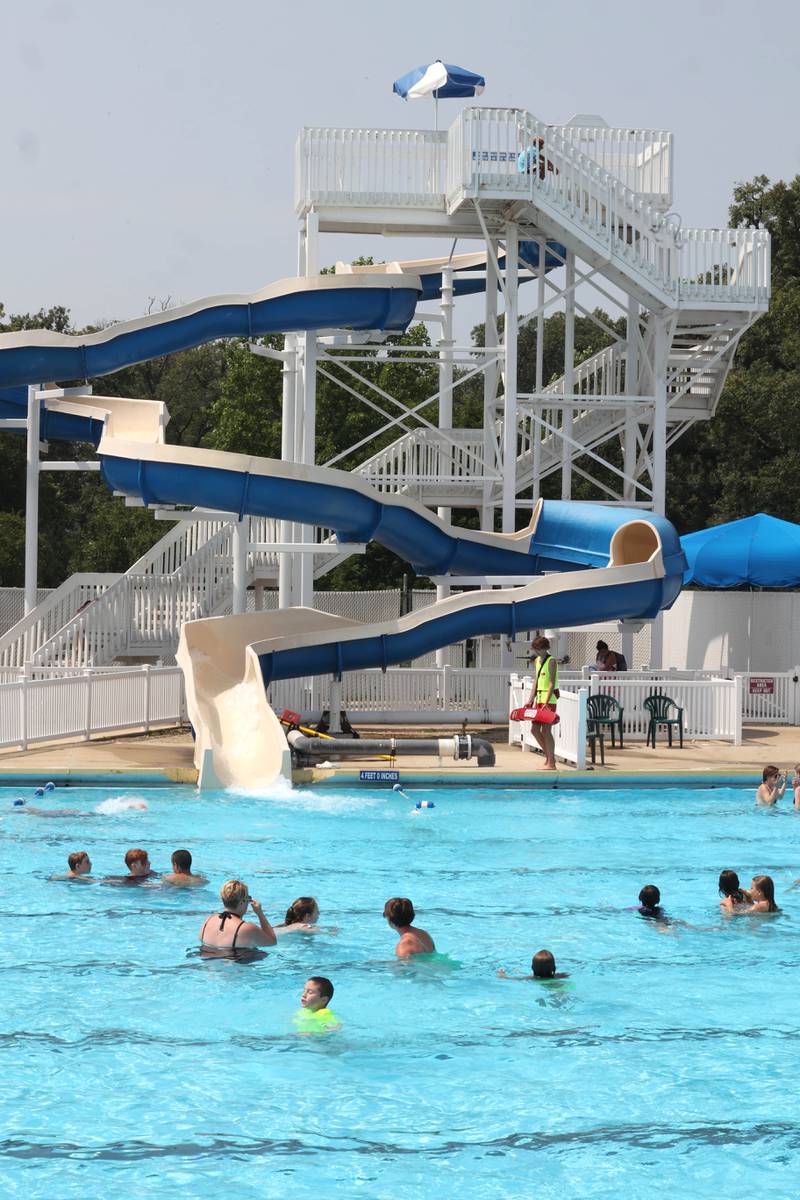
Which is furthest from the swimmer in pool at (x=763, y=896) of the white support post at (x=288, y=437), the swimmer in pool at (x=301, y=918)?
the white support post at (x=288, y=437)

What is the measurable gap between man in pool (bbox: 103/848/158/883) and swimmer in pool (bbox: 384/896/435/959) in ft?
9.55

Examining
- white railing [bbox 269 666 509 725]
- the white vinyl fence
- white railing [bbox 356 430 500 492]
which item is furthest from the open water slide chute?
white railing [bbox 356 430 500 492]

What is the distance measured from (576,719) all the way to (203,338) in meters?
8.31

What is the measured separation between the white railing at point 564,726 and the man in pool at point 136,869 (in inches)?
277

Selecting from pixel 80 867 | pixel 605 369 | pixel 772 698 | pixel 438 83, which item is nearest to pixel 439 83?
pixel 438 83

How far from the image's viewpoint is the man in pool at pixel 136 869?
44.9 feet

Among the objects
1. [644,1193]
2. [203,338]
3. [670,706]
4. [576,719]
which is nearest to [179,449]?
[203,338]

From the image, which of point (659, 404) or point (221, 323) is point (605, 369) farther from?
point (221, 323)

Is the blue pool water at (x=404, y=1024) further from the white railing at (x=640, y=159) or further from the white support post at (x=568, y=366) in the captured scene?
the white railing at (x=640, y=159)

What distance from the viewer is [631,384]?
27703 mm

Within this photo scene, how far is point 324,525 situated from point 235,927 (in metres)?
11.0

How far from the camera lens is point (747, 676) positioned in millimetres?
24656

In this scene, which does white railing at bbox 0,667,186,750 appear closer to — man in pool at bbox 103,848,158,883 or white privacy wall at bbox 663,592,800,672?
man in pool at bbox 103,848,158,883

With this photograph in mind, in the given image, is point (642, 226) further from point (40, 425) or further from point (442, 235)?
point (40, 425)
